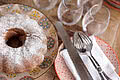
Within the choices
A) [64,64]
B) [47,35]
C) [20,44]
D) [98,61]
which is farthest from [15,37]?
[98,61]

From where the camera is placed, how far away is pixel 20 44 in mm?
779

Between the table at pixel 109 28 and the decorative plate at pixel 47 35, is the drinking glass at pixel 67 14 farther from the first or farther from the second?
the decorative plate at pixel 47 35

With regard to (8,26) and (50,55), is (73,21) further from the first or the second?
(8,26)

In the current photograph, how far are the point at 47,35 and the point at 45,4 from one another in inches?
9.0

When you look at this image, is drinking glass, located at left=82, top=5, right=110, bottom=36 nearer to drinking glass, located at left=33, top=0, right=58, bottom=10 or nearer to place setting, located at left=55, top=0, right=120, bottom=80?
place setting, located at left=55, top=0, right=120, bottom=80

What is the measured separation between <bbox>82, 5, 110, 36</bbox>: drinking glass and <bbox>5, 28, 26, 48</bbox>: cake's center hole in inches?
13.7

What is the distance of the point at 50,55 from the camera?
808 millimetres

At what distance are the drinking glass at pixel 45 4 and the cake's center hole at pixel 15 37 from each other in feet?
0.86

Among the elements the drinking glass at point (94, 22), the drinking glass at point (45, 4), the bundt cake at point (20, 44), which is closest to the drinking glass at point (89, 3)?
the drinking glass at point (94, 22)

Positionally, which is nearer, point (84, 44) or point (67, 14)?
point (84, 44)

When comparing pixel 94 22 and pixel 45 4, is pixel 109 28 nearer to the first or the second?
pixel 94 22

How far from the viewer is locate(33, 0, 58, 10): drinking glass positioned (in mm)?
986

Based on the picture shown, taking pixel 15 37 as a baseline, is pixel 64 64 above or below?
below

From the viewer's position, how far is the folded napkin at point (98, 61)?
2.70ft
